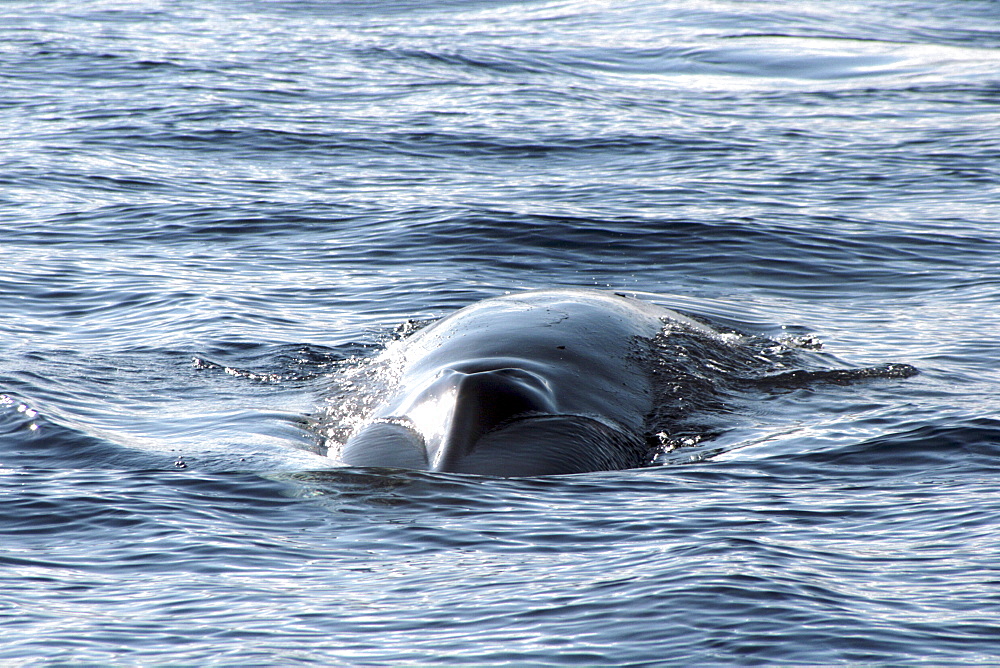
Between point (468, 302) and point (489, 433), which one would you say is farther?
point (468, 302)

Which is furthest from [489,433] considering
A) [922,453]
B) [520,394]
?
[922,453]

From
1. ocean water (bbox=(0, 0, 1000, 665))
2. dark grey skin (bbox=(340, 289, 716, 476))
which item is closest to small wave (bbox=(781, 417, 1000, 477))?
ocean water (bbox=(0, 0, 1000, 665))

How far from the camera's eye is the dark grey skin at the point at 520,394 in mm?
7578

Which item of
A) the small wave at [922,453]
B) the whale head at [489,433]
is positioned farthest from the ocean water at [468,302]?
the whale head at [489,433]

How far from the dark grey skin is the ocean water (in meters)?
0.24

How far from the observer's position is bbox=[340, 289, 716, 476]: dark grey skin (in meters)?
7.58

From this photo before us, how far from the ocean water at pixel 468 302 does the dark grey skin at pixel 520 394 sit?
24 centimetres

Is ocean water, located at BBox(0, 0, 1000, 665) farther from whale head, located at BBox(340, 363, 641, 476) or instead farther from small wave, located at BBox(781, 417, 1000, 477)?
whale head, located at BBox(340, 363, 641, 476)

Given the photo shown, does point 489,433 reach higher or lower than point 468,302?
higher

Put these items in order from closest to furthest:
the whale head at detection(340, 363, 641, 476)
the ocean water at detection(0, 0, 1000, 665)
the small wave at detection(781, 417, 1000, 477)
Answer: the ocean water at detection(0, 0, 1000, 665) → the whale head at detection(340, 363, 641, 476) → the small wave at detection(781, 417, 1000, 477)

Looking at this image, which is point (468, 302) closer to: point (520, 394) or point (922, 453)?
point (520, 394)

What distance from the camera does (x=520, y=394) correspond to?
779cm

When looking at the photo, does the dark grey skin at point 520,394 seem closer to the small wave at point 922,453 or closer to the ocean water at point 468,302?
the ocean water at point 468,302

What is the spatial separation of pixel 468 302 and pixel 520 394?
16.9 feet
